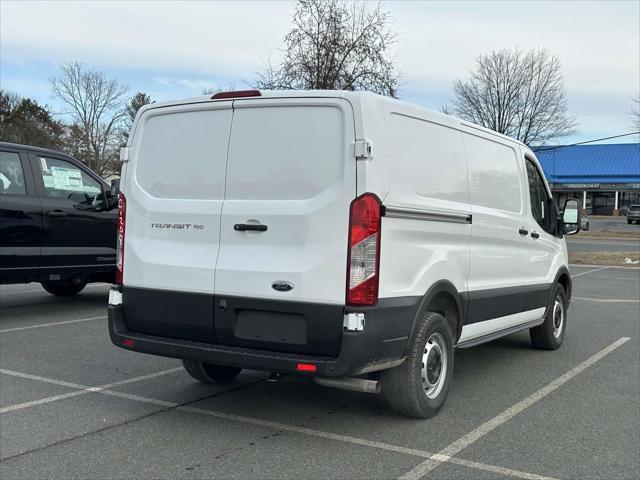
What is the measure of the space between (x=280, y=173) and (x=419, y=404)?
1850 mm

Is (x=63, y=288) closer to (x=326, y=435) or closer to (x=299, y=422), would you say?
(x=299, y=422)

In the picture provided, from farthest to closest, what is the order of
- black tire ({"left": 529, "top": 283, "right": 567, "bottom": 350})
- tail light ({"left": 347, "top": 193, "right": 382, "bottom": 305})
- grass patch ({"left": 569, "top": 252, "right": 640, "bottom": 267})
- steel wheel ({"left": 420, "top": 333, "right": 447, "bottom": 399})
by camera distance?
1. grass patch ({"left": 569, "top": 252, "right": 640, "bottom": 267})
2. black tire ({"left": 529, "top": 283, "right": 567, "bottom": 350})
3. steel wheel ({"left": 420, "top": 333, "right": 447, "bottom": 399})
4. tail light ({"left": 347, "top": 193, "right": 382, "bottom": 305})

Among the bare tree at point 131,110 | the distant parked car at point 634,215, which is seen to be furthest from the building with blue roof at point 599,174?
the bare tree at point 131,110

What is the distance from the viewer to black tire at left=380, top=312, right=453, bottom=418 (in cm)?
442

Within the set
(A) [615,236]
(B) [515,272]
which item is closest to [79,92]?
(A) [615,236]

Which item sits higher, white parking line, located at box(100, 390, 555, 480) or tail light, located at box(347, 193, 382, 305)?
tail light, located at box(347, 193, 382, 305)

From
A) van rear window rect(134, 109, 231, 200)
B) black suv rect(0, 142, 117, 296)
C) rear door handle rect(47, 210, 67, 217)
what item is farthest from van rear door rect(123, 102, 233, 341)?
rear door handle rect(47, 210, 67, 217)

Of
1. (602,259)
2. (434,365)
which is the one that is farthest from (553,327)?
(602,259)

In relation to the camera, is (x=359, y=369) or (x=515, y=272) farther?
(x=515, y=272)

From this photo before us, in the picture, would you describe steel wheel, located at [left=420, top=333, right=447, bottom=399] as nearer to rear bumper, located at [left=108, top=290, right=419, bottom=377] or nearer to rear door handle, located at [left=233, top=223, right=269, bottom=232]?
rear bumper, located at [left=108, top=290, right=419, bottom=377]

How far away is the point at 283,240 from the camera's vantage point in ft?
13.5

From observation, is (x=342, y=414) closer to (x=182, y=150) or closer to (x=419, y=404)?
(x=419, y=404)

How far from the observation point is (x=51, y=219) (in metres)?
8.34

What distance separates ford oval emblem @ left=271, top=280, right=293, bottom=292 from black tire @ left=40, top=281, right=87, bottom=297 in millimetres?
7056
